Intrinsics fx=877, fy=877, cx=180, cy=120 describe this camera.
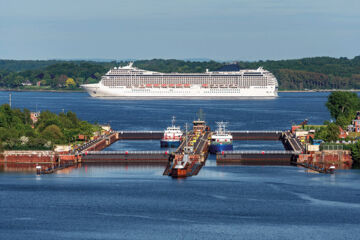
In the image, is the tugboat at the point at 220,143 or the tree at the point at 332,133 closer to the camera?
the tree at the point at 332,133

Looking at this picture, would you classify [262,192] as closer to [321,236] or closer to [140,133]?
[321,236]

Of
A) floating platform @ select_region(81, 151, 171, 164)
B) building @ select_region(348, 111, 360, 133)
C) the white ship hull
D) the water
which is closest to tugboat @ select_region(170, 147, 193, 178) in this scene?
the water

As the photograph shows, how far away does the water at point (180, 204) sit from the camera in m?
40.9

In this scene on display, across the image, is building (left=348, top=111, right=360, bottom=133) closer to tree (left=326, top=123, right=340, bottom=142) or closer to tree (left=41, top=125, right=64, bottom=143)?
tree (left=326, top=123, right=340, bottom=142)

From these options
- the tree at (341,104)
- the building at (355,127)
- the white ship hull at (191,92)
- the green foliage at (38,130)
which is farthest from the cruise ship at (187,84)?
the building at (355,127)

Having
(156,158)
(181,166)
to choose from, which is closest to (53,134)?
(156,158)

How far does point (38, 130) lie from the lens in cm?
7419

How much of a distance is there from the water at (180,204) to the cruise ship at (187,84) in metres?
113

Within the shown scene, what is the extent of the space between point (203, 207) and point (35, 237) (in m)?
9.95

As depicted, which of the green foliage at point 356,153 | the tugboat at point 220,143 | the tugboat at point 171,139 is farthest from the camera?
the tugboat at point 171,139

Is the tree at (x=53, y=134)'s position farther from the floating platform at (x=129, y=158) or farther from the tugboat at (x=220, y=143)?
the tugboat at (x=220, y=143)

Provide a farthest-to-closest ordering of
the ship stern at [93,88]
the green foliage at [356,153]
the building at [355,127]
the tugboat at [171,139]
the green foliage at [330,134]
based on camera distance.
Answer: the ship stern at [93,88]
the building at [355,127]
the tugboat at [171,139]
the green foliage at [330,134]
the green foliage at [356,153]

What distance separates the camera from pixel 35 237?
39781 mm

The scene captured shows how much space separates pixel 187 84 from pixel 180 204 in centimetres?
13137
